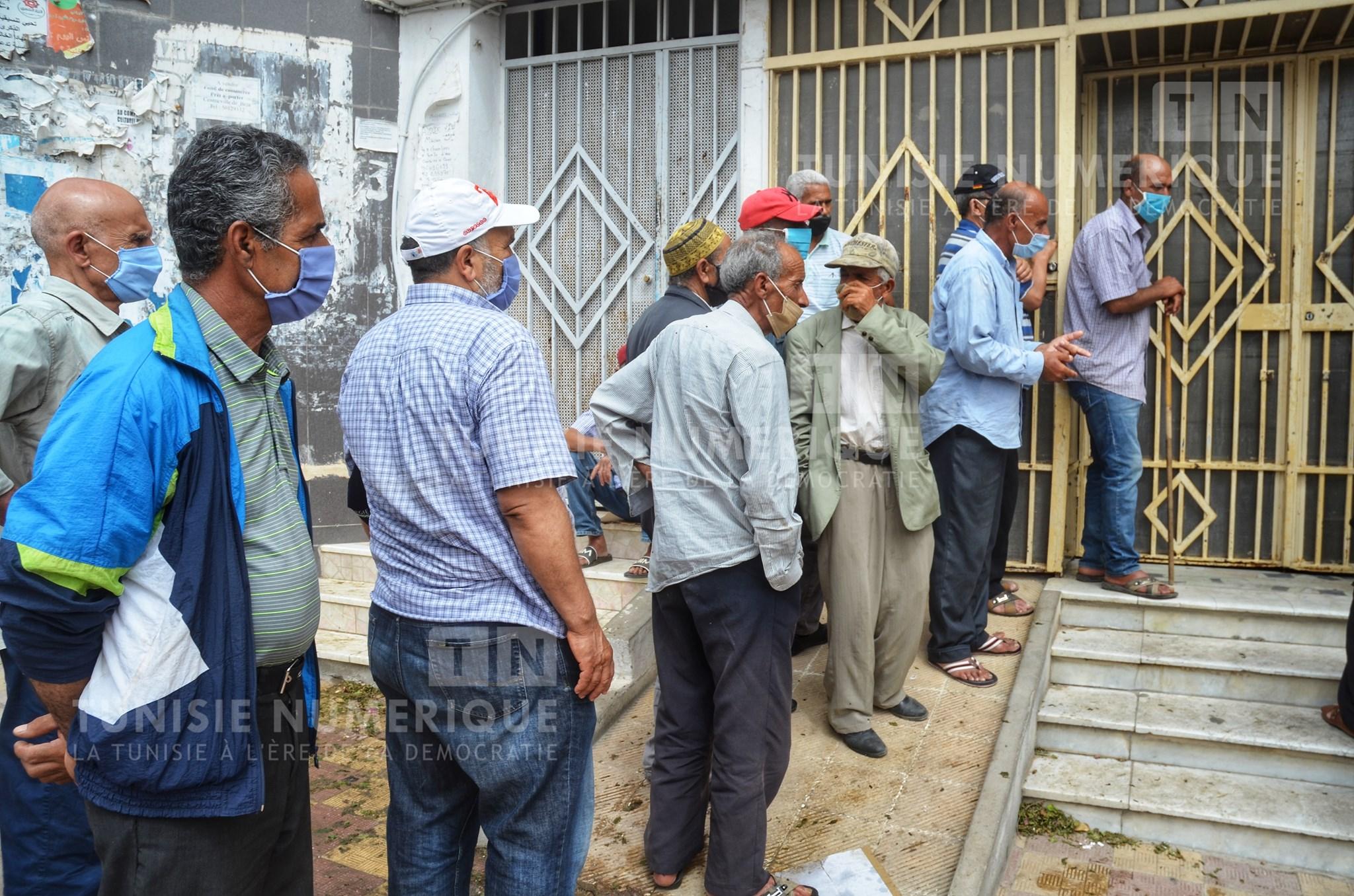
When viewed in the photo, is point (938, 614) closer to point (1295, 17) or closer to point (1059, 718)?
point (1059, 718)

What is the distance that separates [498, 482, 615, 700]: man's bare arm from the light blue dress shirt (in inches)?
96.5

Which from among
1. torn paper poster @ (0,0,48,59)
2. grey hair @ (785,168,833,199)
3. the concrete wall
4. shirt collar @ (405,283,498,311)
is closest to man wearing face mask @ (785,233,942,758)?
grey hair @ (785,168,833,199)

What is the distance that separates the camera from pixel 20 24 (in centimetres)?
554

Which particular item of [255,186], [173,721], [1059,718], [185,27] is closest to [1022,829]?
[1059,718]

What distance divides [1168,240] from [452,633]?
15.8 ft

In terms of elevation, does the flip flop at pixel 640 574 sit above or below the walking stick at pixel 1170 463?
below

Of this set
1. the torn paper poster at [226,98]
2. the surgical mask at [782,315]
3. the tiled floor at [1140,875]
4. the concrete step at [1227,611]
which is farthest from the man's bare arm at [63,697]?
the torn paper poster at [226,98]

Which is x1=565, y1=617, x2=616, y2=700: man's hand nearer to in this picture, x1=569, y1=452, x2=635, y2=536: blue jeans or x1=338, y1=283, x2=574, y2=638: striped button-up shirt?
x1=338, y1=283, x2=574, y2=638: striped button-up shirt

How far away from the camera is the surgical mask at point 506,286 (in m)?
2.38

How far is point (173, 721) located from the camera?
1.69 metres

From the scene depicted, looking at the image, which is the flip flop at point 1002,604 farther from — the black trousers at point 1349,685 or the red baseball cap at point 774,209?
the red baseball cap at point 774,209

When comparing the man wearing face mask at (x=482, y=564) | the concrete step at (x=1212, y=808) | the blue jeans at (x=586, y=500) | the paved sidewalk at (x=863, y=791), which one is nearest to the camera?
the man wearing face mask at (x=482, y=564)

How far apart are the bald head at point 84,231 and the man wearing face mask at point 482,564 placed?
1189 mm

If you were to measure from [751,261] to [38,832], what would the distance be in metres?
2.44
